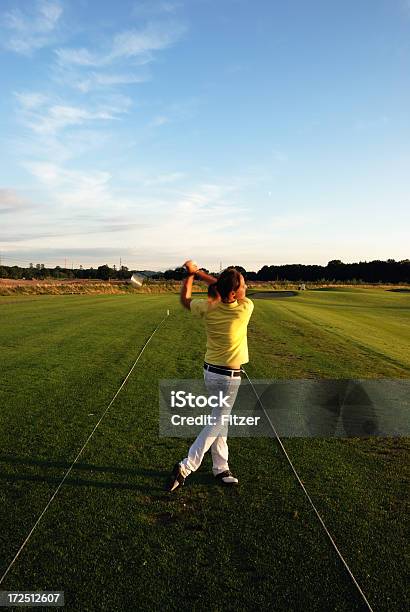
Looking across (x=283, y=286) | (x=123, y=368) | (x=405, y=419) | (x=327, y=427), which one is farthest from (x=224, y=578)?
(x=283, y=286)

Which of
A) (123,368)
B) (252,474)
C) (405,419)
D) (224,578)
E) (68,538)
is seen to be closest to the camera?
(224,578)

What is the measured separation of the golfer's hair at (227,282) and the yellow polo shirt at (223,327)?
0.53 ft

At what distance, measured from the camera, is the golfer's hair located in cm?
559

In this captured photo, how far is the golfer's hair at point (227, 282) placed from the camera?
5.59 metres

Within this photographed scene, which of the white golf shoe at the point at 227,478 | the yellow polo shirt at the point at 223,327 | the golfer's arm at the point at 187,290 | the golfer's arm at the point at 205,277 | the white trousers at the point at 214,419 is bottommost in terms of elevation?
the white golf shoe at the point at 227,478

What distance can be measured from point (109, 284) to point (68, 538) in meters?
69.6

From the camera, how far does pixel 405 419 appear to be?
29.8ft

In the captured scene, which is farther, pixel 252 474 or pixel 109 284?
pixel 109 284

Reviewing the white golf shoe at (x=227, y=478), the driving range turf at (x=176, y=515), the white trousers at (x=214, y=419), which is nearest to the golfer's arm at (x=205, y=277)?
the white trousers at (x=214, y=419)

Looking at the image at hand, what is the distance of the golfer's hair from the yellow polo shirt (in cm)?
16

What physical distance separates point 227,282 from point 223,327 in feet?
1.81

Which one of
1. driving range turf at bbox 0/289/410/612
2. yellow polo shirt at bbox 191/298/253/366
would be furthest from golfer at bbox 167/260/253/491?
driving range turf at bbox 0/289/410/612

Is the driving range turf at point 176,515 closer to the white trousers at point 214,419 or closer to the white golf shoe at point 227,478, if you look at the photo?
the white golf shoe at point 227,478

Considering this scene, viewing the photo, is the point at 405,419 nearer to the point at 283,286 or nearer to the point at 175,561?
the point at 175,561
